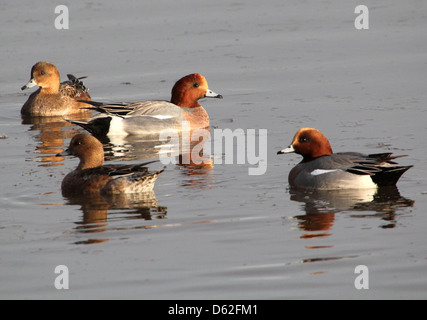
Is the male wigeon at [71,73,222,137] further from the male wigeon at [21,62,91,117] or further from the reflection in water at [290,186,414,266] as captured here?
the reflection in water at [290,186,414,266]

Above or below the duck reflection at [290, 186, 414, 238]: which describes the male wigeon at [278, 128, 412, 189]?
above

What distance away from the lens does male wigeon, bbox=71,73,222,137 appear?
12.2 m

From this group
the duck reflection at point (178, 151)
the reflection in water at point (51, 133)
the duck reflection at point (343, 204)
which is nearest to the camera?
the duck reflection at point (343, 204)

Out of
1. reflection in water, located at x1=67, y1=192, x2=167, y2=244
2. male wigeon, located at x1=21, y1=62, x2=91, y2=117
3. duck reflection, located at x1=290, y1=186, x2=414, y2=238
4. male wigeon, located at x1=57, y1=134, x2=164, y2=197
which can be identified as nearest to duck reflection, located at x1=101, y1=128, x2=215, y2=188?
male wigeon, located at x1=57, y1=134, x2=164, y2=197

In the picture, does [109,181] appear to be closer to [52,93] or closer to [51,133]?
[51,133]

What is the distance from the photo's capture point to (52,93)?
13.9m

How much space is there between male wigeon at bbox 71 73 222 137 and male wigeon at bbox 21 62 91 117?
1.48 meters

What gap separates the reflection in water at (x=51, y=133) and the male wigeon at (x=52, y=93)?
18cm

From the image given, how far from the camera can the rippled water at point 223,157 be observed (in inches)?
247

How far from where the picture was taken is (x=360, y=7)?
17.9 meters

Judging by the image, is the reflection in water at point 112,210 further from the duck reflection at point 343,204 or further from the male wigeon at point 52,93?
the male wigeon at point 52,93

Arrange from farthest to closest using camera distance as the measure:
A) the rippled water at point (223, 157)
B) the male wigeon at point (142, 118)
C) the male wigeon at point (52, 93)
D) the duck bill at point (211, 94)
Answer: the male wigeon at point (52, 93) < the duck bill at point (211, 94) < the male wigeon at point (142, 118) < the rippled water at point (223, 157)

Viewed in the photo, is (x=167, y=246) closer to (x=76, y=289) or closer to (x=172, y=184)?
(x=76, y=289)

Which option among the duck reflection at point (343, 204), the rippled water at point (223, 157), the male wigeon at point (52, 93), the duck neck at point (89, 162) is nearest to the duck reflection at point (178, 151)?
the rippled water at point (223, 157)
